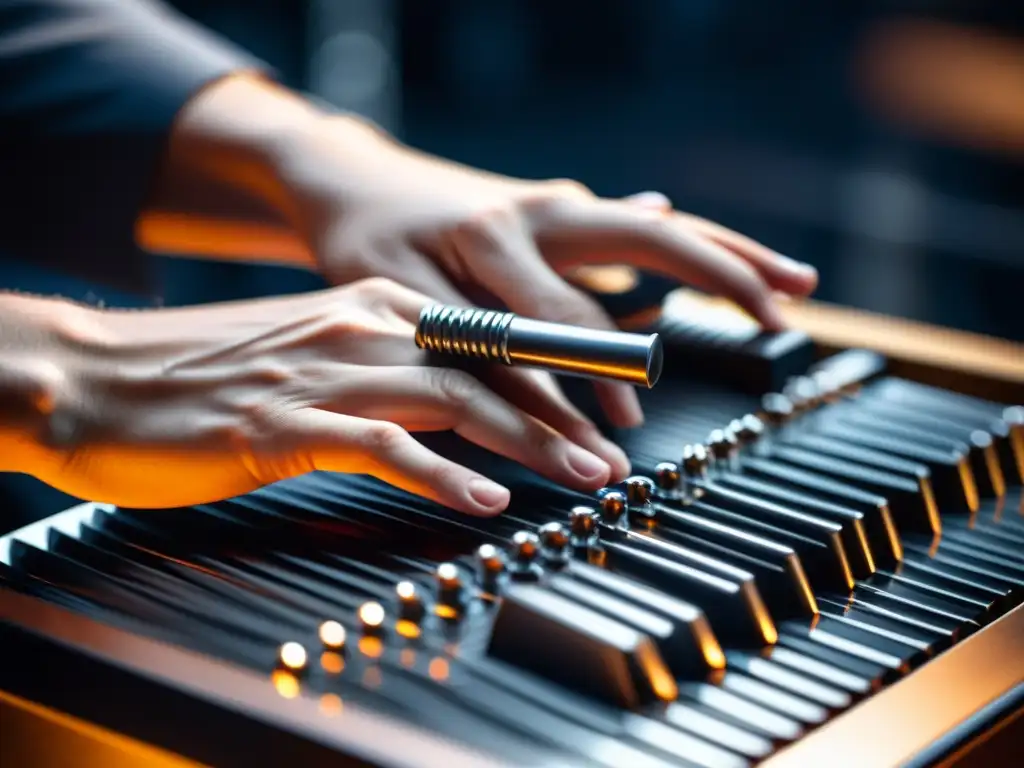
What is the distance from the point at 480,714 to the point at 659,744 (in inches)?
3.3

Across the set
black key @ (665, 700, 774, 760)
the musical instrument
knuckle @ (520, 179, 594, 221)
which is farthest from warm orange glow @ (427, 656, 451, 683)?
knuckle @ (520, 179, 594, 221)

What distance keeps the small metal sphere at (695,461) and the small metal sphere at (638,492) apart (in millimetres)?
60

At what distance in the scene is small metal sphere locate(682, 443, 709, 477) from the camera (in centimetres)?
84

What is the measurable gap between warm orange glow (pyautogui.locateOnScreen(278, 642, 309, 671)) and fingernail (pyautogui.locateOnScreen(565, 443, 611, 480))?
247 millimetres

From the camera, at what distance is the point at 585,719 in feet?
1.94

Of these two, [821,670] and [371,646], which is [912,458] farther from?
[371,646]

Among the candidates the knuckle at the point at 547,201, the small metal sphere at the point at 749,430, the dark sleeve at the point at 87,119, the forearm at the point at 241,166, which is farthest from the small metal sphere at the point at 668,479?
the dark sleeve at the point at 87,119

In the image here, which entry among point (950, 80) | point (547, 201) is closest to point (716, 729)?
point (547, 201)

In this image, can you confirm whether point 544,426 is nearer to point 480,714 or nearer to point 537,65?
point 480,714

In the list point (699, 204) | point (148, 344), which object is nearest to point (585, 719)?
point (148, 344)

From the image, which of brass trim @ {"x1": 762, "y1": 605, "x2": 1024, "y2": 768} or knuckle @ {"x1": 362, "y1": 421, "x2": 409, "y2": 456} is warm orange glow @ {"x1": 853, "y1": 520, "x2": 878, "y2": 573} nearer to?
brass trim @ {"x1": 762, "y1": 605, "x2": 1024, "y2": 768}

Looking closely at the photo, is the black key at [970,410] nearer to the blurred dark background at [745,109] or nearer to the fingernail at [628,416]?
the fingernail at [628,416]

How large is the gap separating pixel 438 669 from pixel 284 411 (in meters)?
0.24

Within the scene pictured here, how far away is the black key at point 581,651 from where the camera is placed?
1.98 ft
